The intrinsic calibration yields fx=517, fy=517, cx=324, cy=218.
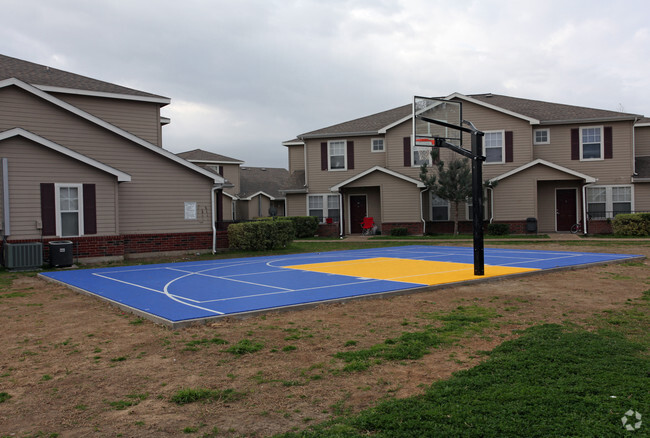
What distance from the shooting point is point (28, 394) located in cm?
545

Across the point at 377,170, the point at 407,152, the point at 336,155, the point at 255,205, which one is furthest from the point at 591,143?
the point at 255,205

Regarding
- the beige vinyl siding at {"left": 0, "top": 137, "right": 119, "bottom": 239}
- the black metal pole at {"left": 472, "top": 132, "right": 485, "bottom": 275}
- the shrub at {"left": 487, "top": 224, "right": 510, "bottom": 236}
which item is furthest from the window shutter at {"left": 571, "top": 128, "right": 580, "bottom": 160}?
the beige vinyl siding at {"left": 0, "top": 137, "right": 119, "bottom": 239}

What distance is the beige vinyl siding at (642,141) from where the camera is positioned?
31188mm

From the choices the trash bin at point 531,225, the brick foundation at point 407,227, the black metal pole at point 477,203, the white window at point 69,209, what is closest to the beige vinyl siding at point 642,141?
the trash bin at point 531,225

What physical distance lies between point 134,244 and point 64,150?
4375 millimetres

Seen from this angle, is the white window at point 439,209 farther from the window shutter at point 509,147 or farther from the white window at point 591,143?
the white window at point 591,143

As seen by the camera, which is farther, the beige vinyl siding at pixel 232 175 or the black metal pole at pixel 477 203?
the beige vinyl siding at pixel 232 175

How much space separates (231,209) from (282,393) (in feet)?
143

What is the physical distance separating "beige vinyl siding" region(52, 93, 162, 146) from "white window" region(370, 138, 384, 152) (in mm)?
13939

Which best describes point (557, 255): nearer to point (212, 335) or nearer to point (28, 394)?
point (212, 335)

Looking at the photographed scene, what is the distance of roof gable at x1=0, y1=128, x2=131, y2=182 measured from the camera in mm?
16828

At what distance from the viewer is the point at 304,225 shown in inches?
1252

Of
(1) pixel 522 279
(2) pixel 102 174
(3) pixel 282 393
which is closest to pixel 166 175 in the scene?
(2) pixel 102 174

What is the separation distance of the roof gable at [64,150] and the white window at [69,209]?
0.94 meters
